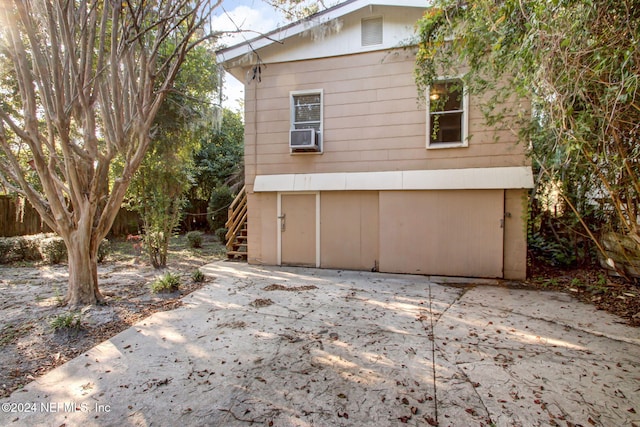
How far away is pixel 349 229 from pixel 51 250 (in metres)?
6.82

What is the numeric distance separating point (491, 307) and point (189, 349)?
3735mm

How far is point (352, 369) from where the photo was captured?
2570 mm

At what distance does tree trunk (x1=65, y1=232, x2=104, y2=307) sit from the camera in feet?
13.0

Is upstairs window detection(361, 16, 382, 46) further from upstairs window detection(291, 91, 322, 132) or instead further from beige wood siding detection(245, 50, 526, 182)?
upstairs window detection(291, 91, 322, 132)

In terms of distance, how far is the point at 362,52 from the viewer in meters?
6.15

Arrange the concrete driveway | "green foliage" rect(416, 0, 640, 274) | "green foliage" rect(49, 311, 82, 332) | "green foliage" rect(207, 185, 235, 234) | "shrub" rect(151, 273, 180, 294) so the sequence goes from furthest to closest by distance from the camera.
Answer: "green foliage" rect(207, 185, 235, 234), "shrub" rect(151, 273, 180, 294), "green foliage" rect(49, 311, 82, 332), "green foliage" rect(416, 0, 640, 274), the concrete driveway

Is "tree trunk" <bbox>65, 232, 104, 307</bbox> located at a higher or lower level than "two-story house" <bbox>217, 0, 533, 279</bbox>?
lower

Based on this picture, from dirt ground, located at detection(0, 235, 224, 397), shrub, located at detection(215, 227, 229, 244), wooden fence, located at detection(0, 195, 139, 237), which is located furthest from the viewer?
shrub, located at detection(215, 227, 229, 244)

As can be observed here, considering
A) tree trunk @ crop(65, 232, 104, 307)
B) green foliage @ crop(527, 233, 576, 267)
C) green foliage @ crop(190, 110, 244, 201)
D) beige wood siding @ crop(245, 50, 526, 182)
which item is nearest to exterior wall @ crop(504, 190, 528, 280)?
beige wood siding @ crop(245, 50, 526, 182)

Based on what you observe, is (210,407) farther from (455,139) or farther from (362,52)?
(362,52)

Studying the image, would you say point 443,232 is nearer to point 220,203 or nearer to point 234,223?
point 234,223

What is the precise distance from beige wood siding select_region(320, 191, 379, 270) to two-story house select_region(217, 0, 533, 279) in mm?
21

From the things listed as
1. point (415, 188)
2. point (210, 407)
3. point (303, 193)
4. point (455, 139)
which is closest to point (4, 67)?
point (303, 193)

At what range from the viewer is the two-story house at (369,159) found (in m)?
5.61
